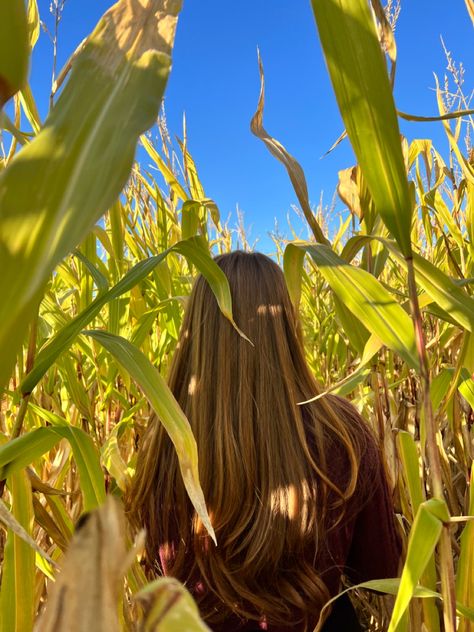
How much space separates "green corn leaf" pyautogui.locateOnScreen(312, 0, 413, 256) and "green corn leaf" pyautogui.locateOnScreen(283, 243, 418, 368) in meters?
0.06

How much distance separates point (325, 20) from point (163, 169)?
80 cm

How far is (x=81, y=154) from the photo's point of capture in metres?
0.18

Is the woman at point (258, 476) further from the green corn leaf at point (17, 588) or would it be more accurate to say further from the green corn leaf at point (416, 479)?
the green corn leaf at point (17, 588)

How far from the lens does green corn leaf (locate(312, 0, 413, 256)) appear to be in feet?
0.73

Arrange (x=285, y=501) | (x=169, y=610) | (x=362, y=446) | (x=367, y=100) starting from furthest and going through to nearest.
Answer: (x=362, y=446)
(x=285, y=501)
(x=367, y=100)
(x=169, y=610)

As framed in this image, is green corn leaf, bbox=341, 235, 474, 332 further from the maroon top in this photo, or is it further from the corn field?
the maroon top

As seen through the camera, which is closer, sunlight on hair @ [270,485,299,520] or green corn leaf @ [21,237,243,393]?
green corn leaf @ [21,237,243,393]

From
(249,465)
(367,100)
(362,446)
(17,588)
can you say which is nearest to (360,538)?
(362,446)

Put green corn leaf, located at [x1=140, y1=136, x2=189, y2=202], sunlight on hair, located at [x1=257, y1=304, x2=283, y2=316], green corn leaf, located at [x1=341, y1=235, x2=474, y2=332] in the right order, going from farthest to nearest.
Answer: green corn leaf, located at [x1=140, y1=136, x2=189, y2=202], sunlight on hair, located at [x1=257, y1=304, x2=283, y2=316], green corn leaf, located at [x1=341, y1=235, x2=474, y2=332]

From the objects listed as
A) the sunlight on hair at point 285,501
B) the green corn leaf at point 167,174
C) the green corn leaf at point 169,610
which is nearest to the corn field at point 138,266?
the green corn leaf at point 169,610

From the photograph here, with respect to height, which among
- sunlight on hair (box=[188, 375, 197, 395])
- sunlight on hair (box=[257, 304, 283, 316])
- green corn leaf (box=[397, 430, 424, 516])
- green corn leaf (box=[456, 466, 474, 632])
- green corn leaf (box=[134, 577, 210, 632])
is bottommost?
green corn leaf (box=[456, 466, 474, 632])

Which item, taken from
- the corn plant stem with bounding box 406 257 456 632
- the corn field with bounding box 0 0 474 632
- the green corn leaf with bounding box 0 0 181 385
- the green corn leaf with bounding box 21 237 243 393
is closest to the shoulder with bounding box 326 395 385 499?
the corn field with bounding box 0 0 474 632

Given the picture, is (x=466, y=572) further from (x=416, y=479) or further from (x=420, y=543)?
(x=420, y=543)

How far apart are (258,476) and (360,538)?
26 cm
